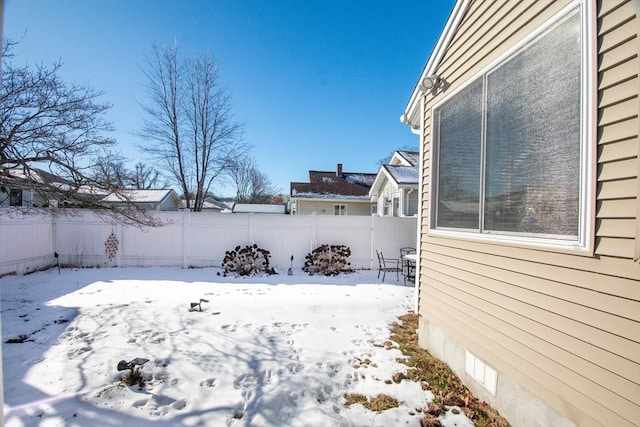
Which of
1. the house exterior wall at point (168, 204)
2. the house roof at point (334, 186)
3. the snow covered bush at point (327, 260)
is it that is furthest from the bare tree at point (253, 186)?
the snow covered bush at point (327, 260)

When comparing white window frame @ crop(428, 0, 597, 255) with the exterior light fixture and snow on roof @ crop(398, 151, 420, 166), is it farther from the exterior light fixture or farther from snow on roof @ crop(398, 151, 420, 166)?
snow on roof @ crop(398, 151, 420, 166)

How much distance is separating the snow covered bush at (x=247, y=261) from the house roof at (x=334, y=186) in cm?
1029

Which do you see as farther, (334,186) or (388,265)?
(334,186)

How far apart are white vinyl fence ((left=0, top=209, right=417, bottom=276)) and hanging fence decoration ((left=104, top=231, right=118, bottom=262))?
73 mm

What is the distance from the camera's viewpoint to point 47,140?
→ 4.46 meters

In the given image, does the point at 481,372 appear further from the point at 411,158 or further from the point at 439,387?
the point at 411,158

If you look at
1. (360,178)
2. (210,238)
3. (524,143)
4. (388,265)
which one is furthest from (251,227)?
(360,178)

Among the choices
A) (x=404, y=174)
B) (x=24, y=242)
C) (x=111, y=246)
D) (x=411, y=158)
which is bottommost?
(x=111, y=246)

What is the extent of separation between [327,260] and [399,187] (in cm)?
485

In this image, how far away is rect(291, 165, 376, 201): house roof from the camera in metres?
18.8

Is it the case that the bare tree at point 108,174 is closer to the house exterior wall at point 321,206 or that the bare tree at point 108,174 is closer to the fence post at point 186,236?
the fence post at point 186,236

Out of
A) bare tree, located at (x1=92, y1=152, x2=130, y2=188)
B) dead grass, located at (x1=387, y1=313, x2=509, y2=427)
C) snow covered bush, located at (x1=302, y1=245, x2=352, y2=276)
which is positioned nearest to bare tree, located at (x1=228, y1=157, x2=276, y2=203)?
snow covered bush, located at (x1=302, y1=245, x2=352, y2=276)

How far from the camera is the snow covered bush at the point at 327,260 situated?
813 centimetres

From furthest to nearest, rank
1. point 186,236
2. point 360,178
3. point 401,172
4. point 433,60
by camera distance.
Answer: point 360,178, point 401,172, point 186,236, point 433,60
